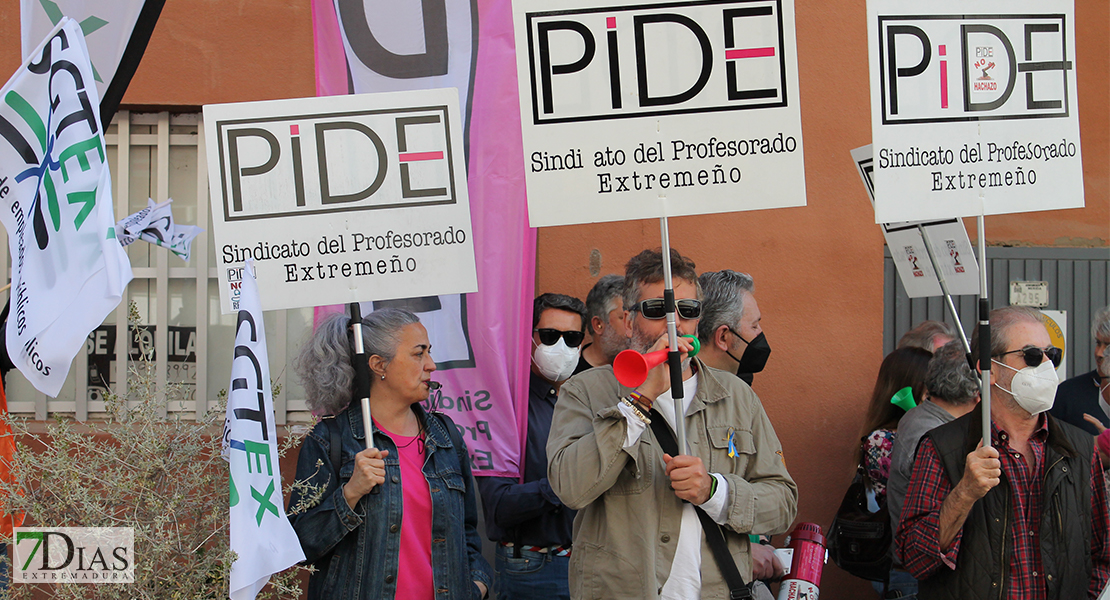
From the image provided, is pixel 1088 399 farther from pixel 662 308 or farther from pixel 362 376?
pixel 362 376

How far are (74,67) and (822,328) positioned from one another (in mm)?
4142

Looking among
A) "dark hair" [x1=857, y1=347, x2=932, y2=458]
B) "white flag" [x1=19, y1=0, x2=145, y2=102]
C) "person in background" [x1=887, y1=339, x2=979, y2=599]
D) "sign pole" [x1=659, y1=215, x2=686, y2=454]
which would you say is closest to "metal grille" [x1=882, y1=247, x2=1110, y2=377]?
"dark hair" [x1=857, y1=347, x2=932, y2=458]

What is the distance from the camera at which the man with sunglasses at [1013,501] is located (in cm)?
320

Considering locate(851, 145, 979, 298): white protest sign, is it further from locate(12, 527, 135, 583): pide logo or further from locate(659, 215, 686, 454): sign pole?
locate(12, 527, 135, 583): pide logo

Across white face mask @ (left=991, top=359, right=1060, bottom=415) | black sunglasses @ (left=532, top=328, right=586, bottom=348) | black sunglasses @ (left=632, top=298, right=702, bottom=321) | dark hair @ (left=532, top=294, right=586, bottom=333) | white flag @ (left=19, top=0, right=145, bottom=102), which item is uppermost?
white flag @ (left=19, top=0, right=145, bottom=102)

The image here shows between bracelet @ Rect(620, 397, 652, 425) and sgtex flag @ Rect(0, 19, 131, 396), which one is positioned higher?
sgtex flag @ Rect(0, 19, 131, 396)

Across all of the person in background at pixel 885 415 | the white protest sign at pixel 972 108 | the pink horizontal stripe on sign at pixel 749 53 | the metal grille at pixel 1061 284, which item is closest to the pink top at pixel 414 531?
the pink horizontal stripe on sign at pixel 749 53

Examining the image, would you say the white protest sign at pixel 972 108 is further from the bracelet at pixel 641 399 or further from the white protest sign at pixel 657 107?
the bracelet at pixel 641 399

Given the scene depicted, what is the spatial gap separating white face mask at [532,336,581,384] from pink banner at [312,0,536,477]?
0.17 m

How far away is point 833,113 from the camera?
5.59 metres

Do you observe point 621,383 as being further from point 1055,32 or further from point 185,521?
point 1055,32

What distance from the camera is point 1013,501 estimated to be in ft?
10.7

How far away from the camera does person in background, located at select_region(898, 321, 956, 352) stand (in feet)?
15.4

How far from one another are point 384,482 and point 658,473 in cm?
100
